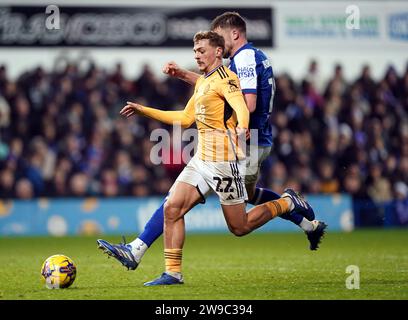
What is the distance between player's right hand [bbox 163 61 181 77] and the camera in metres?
8.55

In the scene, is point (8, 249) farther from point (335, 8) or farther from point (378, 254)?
point (335, 8)

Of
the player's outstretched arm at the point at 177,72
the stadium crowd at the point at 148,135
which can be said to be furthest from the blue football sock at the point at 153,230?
the stadium crowd at the point at 148,135

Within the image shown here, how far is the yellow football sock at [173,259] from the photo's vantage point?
7.96m

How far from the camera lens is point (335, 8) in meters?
18.0

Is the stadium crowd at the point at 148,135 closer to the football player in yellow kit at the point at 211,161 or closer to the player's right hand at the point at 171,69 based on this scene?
the player's right hand at the point at 171,69

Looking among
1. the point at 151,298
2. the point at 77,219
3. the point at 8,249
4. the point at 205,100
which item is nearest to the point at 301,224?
the point at 205,100

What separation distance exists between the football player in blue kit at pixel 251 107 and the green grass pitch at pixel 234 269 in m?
0.45

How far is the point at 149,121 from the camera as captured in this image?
18.2 metres

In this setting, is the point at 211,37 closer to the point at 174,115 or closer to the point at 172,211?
the point at 174,115

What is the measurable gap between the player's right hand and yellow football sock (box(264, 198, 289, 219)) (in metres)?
1.55

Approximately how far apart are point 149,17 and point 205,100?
10.3 m
